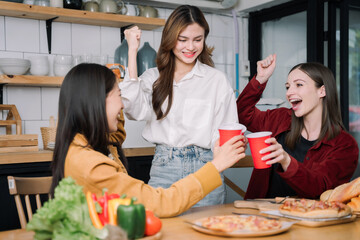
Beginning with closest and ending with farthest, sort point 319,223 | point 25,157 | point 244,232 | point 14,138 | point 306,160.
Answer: point 244,232
point 319,223
point 306,160
point 25,157
point 14,138

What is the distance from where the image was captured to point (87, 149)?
1375mm

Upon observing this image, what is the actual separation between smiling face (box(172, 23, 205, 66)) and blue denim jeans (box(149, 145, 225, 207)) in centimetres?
40

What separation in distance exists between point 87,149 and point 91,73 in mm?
234

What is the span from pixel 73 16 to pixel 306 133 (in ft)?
6.71

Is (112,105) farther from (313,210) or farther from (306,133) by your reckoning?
(306,133)

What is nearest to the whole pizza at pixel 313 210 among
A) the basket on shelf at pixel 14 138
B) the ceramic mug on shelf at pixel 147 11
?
the basket on shelf at pixel 14 138

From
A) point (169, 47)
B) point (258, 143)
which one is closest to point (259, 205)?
point (258, 143)

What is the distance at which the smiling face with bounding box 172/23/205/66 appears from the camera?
79.3 inches

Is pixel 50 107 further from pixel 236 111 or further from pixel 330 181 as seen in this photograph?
pixel 330 181

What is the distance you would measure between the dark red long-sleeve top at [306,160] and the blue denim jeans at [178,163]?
245mm

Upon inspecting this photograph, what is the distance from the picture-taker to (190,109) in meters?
2.07

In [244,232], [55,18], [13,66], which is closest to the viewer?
[244,232]

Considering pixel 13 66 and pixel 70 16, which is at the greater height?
pixel 70 16

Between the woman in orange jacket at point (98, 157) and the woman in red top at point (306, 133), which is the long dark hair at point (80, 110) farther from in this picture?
the woman in red top at point (306, 133)
